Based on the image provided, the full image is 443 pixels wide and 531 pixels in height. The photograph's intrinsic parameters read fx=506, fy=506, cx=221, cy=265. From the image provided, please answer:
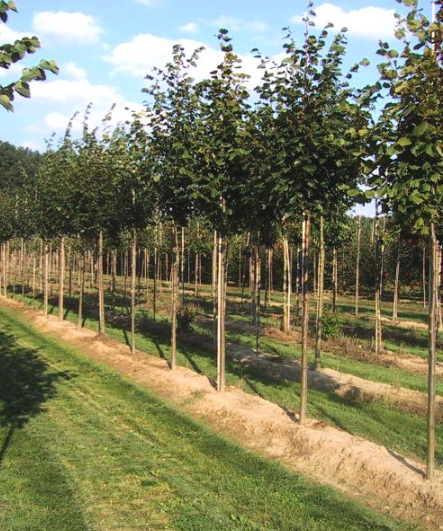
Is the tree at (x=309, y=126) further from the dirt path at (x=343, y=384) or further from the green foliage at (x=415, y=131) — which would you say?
the dirt path at (x=343, y=384)

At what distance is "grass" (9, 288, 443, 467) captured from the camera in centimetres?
762

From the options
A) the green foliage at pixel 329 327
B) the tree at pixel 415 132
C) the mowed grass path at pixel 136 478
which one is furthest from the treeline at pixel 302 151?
the green foliage at pixel 329 327

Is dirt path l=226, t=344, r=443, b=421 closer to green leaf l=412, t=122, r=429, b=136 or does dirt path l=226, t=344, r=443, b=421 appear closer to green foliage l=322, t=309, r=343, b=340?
green foliage l=322, t=309, r=343, b=340

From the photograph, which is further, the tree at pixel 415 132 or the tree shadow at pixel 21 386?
the tree shadow at pixel 21 386

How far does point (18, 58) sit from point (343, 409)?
800 centimetres

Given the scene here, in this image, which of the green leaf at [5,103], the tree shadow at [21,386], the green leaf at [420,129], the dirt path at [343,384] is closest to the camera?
the green leaf at [5,103]

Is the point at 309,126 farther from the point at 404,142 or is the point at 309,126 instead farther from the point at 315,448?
the point at 315,448

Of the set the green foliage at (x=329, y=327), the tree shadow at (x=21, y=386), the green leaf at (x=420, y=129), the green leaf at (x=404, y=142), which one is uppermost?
the green leaf at (x=420, y=129)

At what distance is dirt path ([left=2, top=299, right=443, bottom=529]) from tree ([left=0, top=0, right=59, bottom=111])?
5350 millimetres

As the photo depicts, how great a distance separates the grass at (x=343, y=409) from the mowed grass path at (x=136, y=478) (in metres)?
1.90

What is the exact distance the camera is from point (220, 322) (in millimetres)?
10227

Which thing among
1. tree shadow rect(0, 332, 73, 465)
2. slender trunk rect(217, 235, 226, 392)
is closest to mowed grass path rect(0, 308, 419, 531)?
tree shadow rect(0, 332, 73, 465)

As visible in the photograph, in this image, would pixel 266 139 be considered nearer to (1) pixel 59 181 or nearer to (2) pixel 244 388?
(2) pixel 244 388

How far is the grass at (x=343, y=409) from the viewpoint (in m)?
7.62
